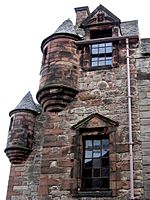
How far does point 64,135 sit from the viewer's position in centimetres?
1100

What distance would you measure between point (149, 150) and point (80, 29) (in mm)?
6383

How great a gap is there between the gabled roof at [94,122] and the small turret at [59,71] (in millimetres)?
916

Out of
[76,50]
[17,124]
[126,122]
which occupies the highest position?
[76,50]

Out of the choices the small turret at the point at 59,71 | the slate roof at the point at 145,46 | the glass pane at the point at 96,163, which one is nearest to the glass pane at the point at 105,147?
A: the glass pane at the point at 96,163

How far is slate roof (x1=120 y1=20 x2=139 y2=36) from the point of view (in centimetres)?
1270

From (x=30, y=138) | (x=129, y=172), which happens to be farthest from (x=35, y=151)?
(x=129, y=172)

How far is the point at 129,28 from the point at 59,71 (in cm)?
352

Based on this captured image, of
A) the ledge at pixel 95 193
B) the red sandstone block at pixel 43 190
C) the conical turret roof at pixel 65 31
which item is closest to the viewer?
the ledge at pixel 95 193

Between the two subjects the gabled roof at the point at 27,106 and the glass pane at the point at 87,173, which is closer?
the glass pane at the point at 87,173

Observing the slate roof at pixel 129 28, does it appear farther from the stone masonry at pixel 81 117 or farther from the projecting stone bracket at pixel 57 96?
the projecting stone bracket at pixel 57 96

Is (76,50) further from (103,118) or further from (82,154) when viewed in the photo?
(82,154)

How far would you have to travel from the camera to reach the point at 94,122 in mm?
10891

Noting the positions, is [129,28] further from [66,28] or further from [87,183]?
[87,183]

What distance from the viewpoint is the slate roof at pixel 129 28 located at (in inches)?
500
